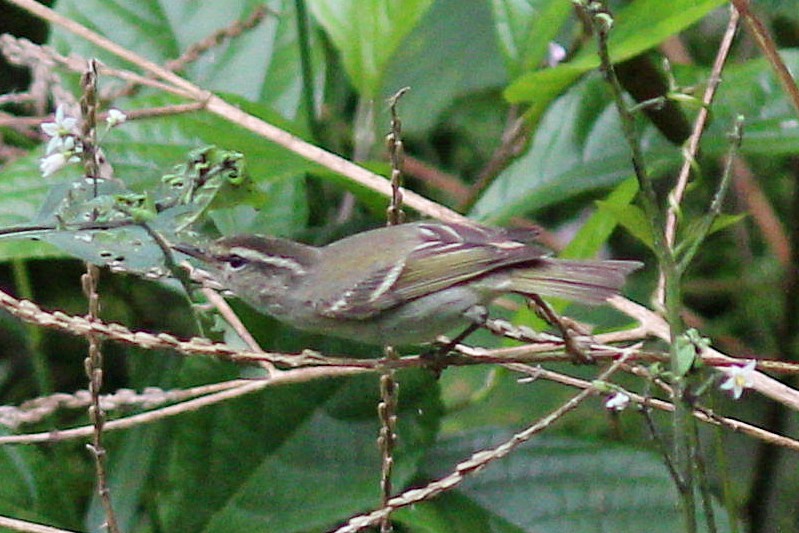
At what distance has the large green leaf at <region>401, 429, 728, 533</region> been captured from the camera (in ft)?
7.10

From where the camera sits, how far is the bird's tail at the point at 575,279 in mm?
1893

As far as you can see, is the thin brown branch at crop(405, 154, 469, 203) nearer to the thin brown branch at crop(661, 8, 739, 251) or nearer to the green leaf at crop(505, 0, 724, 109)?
the green leaf at crop(505, 0, 724, 109)

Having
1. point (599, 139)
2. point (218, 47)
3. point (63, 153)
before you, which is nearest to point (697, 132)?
point (599, 139)

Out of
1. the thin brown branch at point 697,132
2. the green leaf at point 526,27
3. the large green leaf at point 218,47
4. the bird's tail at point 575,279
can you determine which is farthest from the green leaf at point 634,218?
the large green leaf at point 218,47

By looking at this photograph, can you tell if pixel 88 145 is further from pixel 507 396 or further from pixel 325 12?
pixel 507 396

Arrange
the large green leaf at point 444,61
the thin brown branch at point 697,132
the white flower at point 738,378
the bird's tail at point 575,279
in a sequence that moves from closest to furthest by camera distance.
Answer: the white flower at point 738,378 → the thin brown branch at point 697,132 → the bird's tail at point 575,279 → the large green leaf at point 444,61

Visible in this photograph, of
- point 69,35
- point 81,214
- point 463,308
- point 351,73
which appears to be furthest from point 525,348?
point 69,35

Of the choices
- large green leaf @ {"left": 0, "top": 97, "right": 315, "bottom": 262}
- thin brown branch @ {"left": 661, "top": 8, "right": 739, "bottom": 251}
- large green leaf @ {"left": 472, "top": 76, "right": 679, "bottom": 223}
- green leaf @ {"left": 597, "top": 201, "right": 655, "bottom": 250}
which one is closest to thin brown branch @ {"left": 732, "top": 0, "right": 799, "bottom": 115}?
thin brown branch @ {"left": 661, "top": 8, "right": 739, "bottom": 251}

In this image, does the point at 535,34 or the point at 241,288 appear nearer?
the point at 241,288

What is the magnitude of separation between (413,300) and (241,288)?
31 cm

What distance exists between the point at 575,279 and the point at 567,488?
0.51 metres

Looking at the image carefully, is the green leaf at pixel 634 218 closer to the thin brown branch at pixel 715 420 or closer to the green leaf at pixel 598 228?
the thin brown branch at pixel 715 420

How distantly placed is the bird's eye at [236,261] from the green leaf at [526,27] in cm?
70

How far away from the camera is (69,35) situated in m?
2.52
